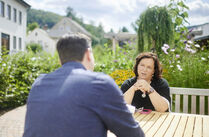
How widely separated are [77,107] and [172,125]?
4.08 ft

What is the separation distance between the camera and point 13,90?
563 cm

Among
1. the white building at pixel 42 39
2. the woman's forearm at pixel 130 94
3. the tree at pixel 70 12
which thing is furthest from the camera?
the tree at pixel 70 12

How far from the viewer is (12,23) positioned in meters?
21.9

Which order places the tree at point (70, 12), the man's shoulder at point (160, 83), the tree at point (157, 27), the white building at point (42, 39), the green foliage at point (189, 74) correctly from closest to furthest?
1. the man's shoulder at point (160, 83)
2. the green foliage at point (189, 74)
3. the tree at point (157, 27)
4. the white building at point (42, 39)
5. the tree at point (70, 12)

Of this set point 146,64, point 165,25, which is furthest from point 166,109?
point 165,25

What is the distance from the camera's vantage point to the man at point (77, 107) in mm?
1002

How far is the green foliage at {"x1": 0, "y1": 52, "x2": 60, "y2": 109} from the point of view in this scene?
215 inches

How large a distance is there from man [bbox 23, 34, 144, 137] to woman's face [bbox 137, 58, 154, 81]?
1733mm

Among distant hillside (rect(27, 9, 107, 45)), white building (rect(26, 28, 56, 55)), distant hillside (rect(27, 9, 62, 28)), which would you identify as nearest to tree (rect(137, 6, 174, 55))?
white building (rect(26, 28, 56, 55))

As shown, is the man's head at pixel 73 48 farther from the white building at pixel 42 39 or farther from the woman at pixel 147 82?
the white building at pixel 42 39

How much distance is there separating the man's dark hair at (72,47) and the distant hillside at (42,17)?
87.5 m

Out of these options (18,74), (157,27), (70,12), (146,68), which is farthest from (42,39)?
(146,68)

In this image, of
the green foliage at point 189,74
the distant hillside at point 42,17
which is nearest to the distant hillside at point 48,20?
the distant hillside at point 42,17

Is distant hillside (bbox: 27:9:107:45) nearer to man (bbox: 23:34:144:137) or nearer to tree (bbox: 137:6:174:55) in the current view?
tree (bbox: 137:6:174:55)
